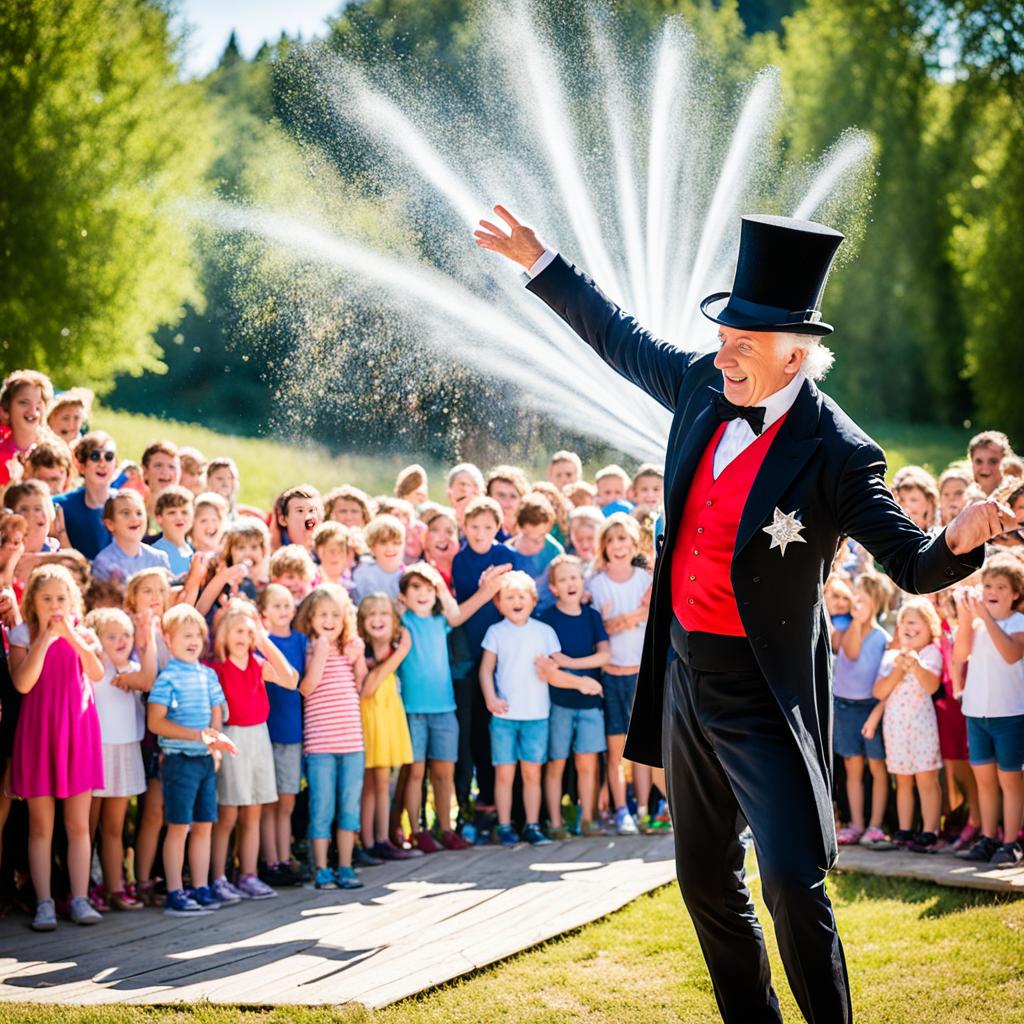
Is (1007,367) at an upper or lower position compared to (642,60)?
lower

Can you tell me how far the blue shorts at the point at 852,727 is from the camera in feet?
26.1

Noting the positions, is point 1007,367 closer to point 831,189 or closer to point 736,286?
point 831,189

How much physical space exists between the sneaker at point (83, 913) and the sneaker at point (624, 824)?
303 cm

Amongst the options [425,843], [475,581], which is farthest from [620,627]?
[425,843]

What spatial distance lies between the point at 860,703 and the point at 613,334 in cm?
412

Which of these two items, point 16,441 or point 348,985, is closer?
point 348,985

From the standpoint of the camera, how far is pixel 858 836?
780 cm

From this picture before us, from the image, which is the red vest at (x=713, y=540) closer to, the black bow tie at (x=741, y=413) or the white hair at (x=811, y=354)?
the black bow tie at (x=741, y=413)

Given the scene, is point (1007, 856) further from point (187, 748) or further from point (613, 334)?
point (187, 748)

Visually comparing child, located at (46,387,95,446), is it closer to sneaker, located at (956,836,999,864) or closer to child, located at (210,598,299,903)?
child, located at (210,598,299,903)

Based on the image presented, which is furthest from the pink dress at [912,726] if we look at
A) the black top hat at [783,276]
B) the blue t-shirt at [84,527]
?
the blue t-shirt at [84,527]

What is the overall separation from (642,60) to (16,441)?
14.9 metres

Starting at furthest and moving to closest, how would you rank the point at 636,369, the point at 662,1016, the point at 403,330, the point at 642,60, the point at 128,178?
the point at 128,178
the point at 642,60
the point at 403,330
the point at 662,1016
the point at 636,369

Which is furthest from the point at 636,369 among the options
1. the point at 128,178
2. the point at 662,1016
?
the point at 128,178
